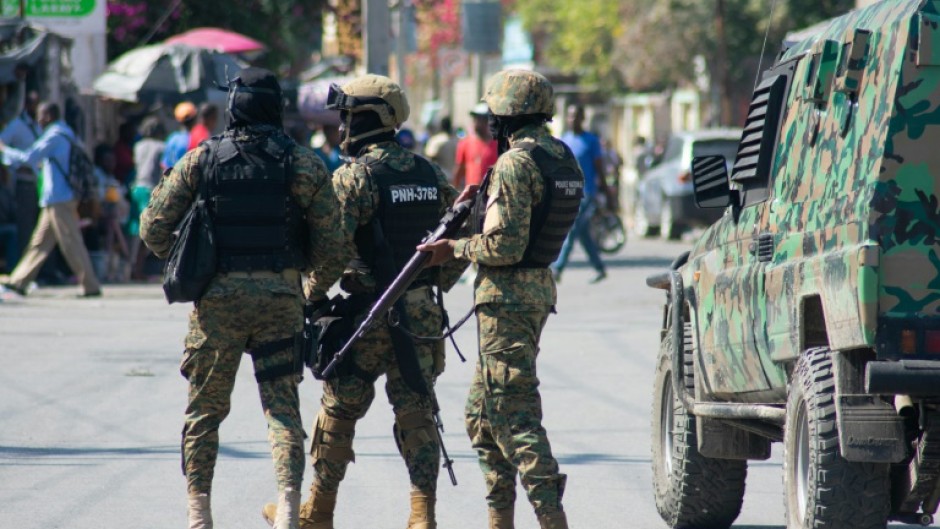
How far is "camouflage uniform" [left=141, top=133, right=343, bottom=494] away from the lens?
20.0 feet

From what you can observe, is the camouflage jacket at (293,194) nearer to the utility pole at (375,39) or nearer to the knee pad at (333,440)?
the knee pad at (333,440)

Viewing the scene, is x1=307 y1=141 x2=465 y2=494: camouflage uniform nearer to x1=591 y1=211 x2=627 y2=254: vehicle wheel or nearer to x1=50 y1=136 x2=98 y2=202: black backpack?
x1=50 y1=136 x2=98 y2=202: black backpack

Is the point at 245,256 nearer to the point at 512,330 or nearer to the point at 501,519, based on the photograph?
the point at 512,330

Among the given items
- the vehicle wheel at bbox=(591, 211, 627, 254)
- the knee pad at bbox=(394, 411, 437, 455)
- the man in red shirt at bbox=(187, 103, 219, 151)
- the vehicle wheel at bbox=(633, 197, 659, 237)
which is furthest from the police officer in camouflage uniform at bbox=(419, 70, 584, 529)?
the vehicle wheel at bbox=(633, 197, 659, 237)

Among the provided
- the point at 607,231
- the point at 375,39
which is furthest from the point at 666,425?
the point at 607,231

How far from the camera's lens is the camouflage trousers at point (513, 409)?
591 centimetres

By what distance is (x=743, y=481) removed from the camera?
22.8 feet

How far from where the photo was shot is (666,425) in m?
7.37

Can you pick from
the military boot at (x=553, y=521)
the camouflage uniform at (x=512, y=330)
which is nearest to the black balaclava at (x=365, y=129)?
the camouflage uniform at (x=512, y=330)

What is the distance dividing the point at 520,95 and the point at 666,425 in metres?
1.94

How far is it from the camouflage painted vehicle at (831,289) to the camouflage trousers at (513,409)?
2.61 feet

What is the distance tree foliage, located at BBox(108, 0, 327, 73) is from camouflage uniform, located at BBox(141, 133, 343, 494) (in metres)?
19.6

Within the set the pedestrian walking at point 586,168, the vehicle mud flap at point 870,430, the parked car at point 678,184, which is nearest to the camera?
the vehicle mud flap at point 870,430

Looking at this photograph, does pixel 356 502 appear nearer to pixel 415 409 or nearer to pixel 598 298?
pixel 415 409
